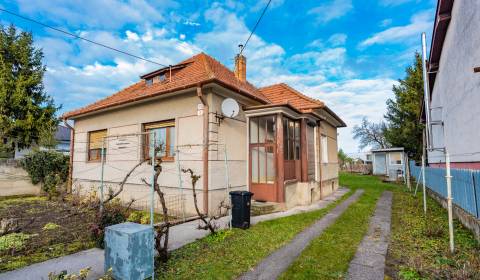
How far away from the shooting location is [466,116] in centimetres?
721

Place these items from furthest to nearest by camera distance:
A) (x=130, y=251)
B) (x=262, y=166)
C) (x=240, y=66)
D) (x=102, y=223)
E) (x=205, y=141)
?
(x=240, y=66) → (x=262, y=166) → (x=205, y=141) → (x=102, y=223) → (x=130, y=251)

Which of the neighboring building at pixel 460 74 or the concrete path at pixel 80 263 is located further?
the neighboring building at pixel 460 74

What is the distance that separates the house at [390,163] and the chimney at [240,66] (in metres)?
17.3

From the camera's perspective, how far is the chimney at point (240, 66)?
11.1 metres

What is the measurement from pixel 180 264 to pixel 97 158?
9468 mm

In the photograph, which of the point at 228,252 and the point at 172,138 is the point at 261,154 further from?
the point at 228,252

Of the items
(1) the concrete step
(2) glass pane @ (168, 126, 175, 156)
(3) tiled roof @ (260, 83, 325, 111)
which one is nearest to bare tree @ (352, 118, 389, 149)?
(3) tiled roof @ (260, 83, 325, 111)

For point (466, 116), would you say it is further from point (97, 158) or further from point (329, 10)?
point (97, 158)

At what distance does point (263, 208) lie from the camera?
813cm

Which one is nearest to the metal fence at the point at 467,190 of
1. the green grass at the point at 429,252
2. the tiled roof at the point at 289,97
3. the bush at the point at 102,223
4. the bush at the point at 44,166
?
the green grass at the point at 429,252

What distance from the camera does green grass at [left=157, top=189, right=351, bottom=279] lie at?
3.79 m

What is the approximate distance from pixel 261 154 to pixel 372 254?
5264mm

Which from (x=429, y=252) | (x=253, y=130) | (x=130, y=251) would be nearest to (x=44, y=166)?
(x=253, y=130)

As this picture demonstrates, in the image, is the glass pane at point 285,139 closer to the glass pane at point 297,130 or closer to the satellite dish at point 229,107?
the glass pane at point 297,130
